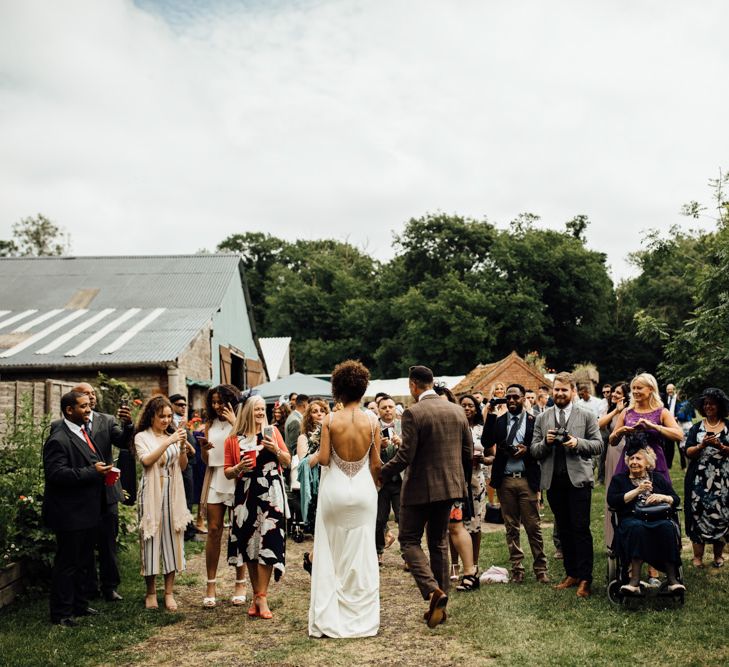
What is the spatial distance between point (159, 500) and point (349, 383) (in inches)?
84.3

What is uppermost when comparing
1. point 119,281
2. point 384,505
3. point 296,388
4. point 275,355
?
point 119,281

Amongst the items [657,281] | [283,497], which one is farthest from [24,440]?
[657,281]

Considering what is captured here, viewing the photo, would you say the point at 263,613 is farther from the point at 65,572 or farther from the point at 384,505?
the point at 384,505

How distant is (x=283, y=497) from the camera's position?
692 cm

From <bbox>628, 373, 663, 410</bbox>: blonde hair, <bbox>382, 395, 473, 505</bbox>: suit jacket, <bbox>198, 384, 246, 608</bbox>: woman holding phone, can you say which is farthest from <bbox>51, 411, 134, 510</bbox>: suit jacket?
<bbox>628, 373, 663, 410</bbox>: blonde hair

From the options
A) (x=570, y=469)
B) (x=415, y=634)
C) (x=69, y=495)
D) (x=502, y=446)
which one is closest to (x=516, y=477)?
(x=502, y=446)

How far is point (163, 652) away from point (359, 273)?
58489 mm

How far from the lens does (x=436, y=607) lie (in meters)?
6.12

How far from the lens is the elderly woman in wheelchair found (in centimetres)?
672

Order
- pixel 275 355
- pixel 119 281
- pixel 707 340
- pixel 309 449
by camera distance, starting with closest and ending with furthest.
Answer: pixel 309 449 → pixel 707 340 → pixel 119 281 → pixel 275 355

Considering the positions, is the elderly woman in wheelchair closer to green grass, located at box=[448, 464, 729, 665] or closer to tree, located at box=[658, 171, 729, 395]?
green grass, located at box=[448, 464, 729, 665]

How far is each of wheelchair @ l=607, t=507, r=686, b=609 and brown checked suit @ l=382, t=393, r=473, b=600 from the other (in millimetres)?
1528

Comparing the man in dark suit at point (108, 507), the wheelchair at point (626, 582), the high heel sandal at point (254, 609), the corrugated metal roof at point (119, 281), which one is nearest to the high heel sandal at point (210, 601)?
the high heel sandal at point (254, 609)

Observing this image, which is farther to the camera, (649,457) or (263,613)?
(649,457)
